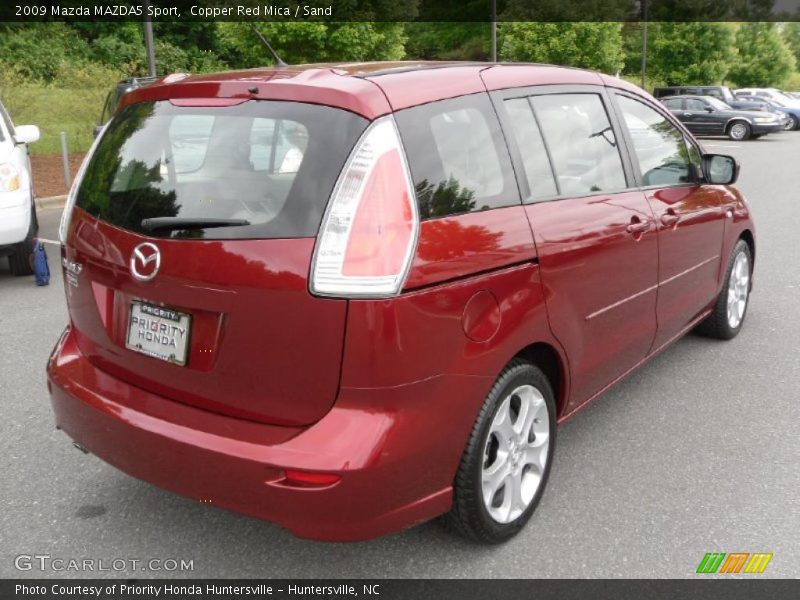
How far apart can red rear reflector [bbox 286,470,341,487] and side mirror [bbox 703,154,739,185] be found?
10.1ft

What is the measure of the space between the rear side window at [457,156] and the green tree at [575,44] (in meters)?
35.3

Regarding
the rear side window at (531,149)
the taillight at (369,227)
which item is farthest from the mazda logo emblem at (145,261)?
the rear side window at (531,149)

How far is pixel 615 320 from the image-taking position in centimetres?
352

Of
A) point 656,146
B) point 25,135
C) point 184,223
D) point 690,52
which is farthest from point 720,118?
point 184,223

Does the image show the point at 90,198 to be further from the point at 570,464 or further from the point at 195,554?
the point at 570,464

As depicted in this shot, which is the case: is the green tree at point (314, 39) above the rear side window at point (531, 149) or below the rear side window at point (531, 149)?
above

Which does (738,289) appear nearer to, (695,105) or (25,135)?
(25,135)

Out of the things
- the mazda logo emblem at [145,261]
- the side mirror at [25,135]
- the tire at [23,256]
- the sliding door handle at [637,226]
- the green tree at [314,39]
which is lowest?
the tire at [23,256]

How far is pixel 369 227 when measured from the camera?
7.71 ft

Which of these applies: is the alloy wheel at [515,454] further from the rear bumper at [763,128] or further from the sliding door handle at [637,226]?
the rear bumper at [763,128]

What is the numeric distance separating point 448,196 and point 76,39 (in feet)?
146

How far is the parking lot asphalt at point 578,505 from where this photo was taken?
113 inches

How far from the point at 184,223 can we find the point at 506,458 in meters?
1.40

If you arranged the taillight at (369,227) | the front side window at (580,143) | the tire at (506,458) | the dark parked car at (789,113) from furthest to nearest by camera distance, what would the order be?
1. the dark parked car at (789,113)
2. the front side window at (580,143)
3. the tire at (506,458)
4. the taillight at (369,227)
